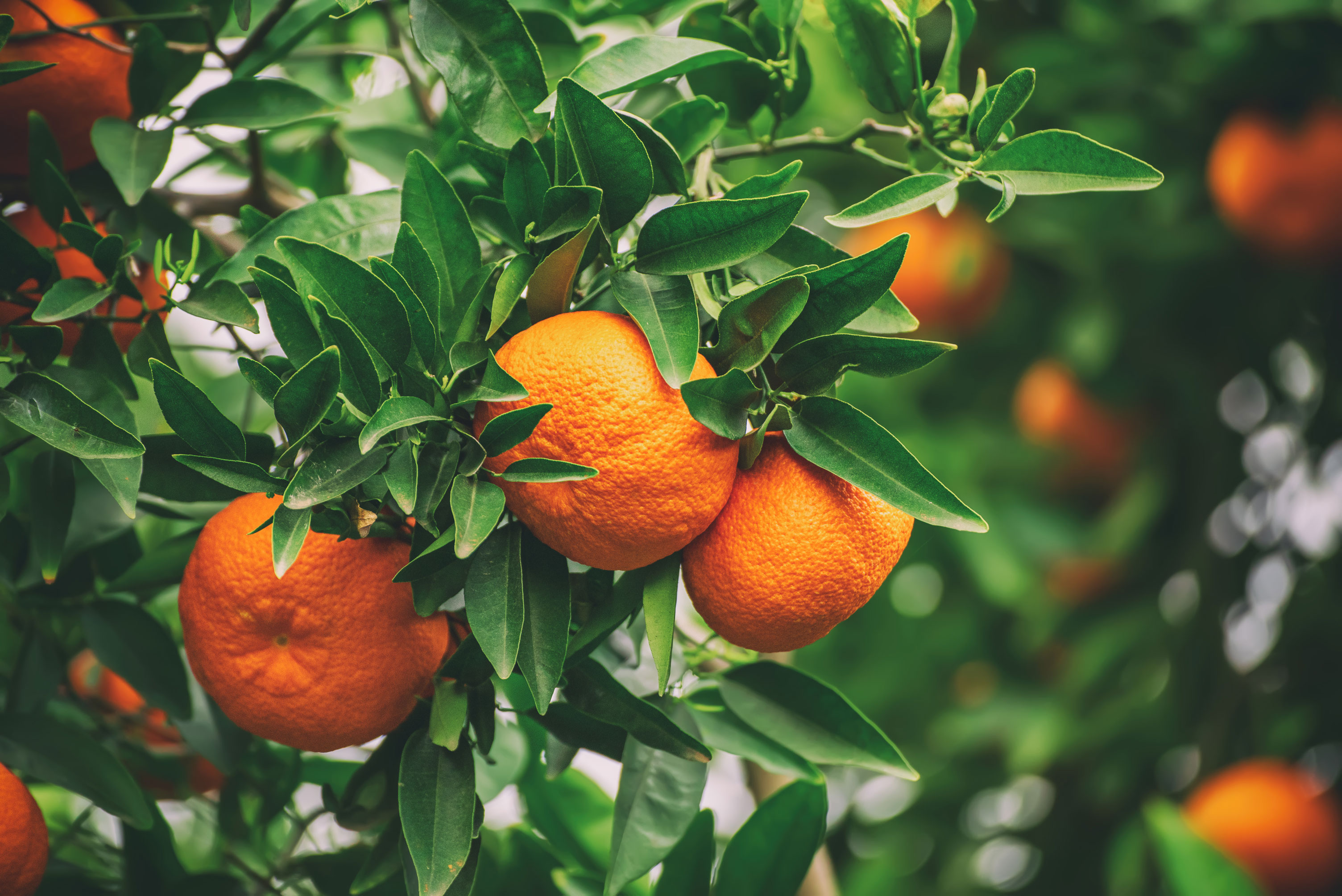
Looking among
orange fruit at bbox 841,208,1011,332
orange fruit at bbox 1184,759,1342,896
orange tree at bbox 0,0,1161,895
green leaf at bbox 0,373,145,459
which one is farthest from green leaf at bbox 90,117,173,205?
orange fruit at bbox 1184,759,1342,896

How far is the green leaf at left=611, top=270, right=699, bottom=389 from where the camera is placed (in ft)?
1.37

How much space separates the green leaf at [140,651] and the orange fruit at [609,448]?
315 mm

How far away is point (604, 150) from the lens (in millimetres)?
435

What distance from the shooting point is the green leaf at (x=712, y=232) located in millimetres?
423

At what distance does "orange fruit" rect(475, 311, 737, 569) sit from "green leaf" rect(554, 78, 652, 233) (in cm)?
6

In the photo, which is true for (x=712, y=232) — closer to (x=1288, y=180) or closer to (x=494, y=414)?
(x=494, y=414)

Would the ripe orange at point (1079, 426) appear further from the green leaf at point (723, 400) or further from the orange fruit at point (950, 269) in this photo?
the green leaf at point (723, 400)

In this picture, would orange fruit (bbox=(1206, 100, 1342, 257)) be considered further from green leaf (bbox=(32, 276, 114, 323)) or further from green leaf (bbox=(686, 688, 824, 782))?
green leaf (bbox=(32, 276, 114, 323))

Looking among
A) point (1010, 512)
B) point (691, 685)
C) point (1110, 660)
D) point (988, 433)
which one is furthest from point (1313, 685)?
point (691, 685)

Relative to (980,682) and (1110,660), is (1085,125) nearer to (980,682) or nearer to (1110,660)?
(1110,660)

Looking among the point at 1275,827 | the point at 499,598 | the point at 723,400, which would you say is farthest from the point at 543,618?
the point at 1275,827

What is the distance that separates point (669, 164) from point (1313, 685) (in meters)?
1.32

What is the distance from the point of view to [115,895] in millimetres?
653

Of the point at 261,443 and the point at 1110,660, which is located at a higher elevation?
the point at 261,443
